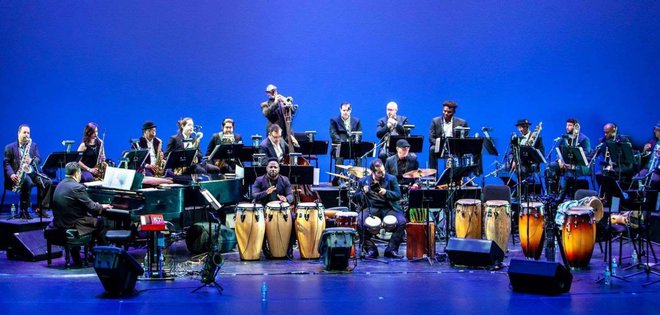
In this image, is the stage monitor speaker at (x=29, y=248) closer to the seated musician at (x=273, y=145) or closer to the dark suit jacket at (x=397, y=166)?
the seated musician at (x=273, y=145)

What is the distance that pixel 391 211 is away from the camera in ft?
40.3

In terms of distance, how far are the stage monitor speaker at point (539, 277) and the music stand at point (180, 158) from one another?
5082 millimetres

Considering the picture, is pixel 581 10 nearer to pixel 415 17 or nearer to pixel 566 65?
pixel 566 65

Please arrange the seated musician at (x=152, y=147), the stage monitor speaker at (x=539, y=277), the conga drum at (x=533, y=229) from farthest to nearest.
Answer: the seated musician at (x=152, y=147) → the conga drum at (x=533, y=229) → the stage monitor speaker at (x=539, y=277)

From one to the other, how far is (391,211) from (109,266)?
447 cm

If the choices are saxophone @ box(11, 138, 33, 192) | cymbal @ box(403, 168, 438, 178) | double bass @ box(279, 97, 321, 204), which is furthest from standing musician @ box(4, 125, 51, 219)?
cymbal @ box(403, 168, 438, 178)

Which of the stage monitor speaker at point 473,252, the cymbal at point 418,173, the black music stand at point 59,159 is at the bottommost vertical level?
the stage monitor speaker at point 473,252

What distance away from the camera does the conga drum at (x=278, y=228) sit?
39.2 ft

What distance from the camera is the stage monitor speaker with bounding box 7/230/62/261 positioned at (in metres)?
11.7

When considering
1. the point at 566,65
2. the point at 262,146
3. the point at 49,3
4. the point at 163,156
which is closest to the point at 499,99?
the point at 566,65

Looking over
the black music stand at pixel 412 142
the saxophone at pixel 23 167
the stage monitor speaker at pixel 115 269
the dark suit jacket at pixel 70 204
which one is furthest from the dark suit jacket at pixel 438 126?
the stage monitor speaker at pixel 115 269

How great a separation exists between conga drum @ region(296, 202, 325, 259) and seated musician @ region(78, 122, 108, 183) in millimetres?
3510

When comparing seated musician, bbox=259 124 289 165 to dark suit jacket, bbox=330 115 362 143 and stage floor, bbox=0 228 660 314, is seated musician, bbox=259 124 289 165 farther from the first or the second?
stage floor, bbox=0 228 660 314

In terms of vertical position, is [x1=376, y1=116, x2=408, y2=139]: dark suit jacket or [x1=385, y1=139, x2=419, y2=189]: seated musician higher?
[x1=376, y1=116, x2=408, y2=139]: dark suit jacket
